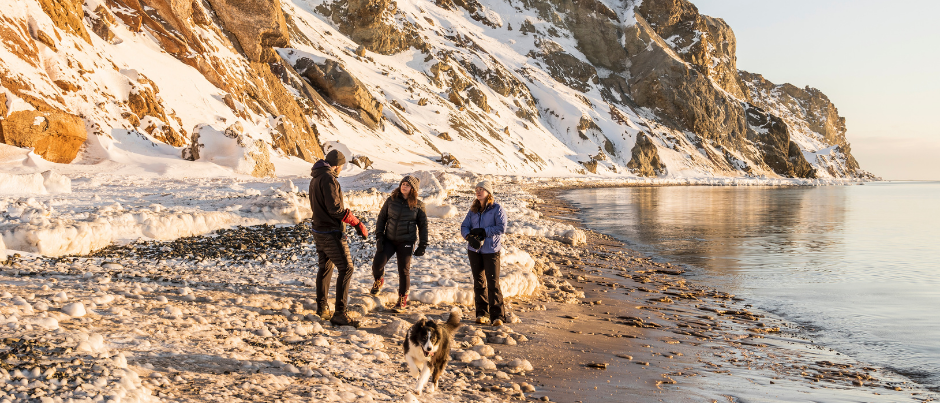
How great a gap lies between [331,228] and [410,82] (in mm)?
75408

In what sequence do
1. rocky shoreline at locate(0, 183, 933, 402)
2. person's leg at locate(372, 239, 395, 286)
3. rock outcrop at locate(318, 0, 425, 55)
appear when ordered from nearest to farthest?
1. rocky shoreline at locate(0, 183, 933, 402)
2. person's leg at locate(372, 239, 395, 286)
3. rock outcrop at locate(318, 0, 425, 55)

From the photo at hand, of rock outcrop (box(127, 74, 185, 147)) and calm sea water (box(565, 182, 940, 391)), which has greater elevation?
rock outcrop (box(127, 74, 185, 147))

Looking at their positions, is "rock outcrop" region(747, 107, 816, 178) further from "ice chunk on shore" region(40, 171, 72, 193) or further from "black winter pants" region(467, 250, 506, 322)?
"black winter pants" region(467, 250, 506, 322)

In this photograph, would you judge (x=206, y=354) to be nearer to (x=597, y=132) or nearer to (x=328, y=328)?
(x=328, y=328)

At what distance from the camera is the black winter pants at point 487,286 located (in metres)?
7.52

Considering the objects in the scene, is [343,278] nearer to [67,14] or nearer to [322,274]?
[322,274]

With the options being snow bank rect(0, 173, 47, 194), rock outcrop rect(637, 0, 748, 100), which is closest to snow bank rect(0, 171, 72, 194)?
snow bank rect(0, 173, 47, 194)

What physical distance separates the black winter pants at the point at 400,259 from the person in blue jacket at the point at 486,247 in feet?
2.80

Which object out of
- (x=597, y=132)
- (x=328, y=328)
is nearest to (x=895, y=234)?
(x=328, y=328)

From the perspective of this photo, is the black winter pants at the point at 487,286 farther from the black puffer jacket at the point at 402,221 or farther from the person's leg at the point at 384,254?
the person's leg at the point at 384,254

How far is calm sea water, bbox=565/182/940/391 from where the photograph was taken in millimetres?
8617

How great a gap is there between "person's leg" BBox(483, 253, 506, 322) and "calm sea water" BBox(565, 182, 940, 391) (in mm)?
4987

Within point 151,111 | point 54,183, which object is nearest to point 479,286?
point 54,183

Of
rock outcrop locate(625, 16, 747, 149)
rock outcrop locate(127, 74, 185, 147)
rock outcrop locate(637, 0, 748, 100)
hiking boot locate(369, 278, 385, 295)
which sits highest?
rock outcrop locate(637, 0, 748, 100)
